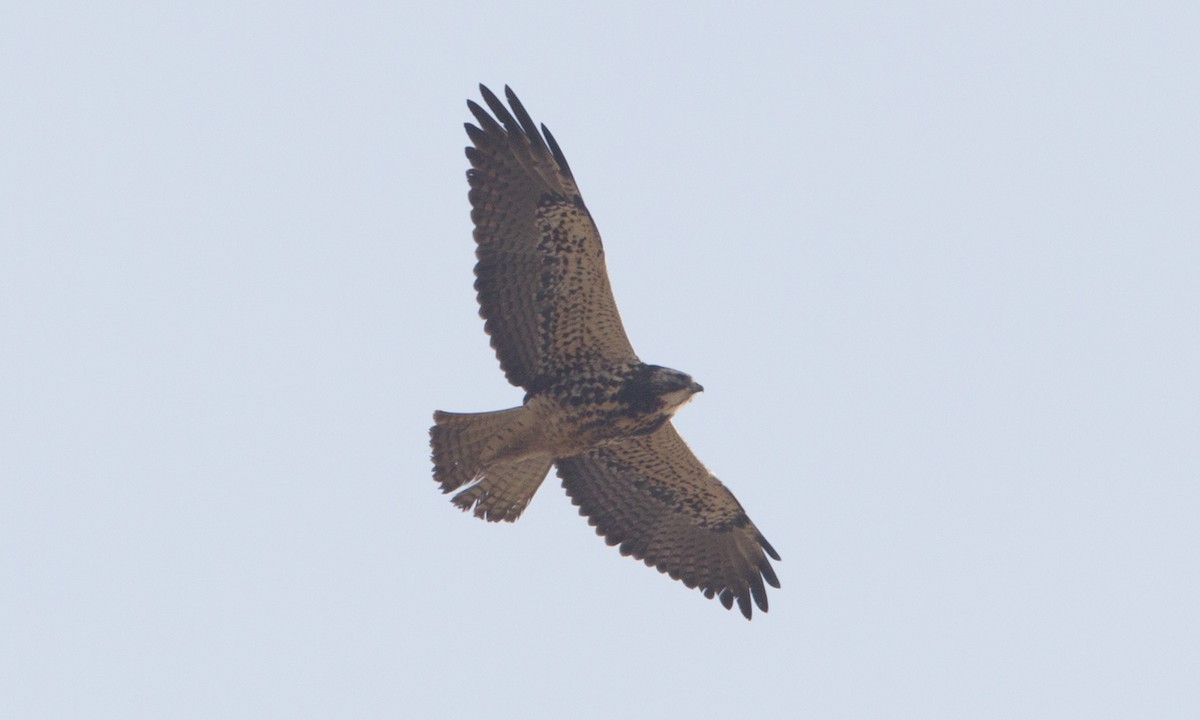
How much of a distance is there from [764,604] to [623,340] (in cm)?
273

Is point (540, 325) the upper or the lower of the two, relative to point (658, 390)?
upper

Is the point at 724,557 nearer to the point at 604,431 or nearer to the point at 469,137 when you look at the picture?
the point at 604,431

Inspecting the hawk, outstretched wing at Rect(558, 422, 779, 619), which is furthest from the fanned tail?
outstretched wing at Rect(558, 422, 779, 619)

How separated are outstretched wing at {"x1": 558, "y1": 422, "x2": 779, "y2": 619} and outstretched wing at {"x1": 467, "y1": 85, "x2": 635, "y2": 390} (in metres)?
1.16

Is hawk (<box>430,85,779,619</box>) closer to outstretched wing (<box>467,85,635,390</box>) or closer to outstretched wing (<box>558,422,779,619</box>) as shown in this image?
outstretched wing (<box>467,85,635,390</box>)

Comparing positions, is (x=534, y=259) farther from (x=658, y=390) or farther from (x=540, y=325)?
(x=658, y=390)

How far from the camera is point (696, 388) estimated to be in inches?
523

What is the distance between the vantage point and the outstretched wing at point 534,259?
1330cm

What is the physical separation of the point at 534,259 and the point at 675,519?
2643mm

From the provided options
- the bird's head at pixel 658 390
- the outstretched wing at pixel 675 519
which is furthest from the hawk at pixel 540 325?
the outstretched wing at pixel 675 519

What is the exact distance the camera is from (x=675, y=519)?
576 inches

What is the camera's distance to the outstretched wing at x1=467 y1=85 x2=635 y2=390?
43.6 ft

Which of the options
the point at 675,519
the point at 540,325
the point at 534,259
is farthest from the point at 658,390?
the point at 675,519

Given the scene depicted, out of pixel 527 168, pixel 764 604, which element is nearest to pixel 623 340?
pixel 527 168
